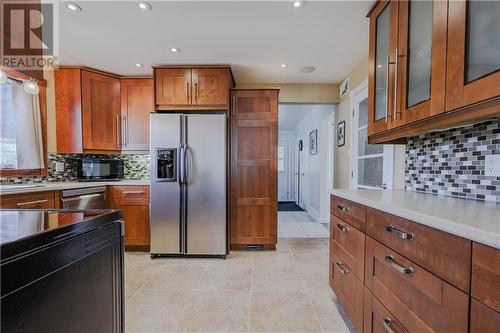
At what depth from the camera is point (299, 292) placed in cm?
205

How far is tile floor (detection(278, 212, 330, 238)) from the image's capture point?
12.4ft

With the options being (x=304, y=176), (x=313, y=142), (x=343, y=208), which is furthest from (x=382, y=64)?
(x=304, y=176)

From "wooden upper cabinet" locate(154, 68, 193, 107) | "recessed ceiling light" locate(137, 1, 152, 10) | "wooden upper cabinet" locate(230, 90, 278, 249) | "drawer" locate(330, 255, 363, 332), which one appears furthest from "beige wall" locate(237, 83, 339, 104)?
A: "drawer" locate(330, 255, 363, 332)

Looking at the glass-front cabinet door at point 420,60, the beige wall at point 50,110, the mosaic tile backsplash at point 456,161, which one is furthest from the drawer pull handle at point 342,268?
the beige wall at point 50,110

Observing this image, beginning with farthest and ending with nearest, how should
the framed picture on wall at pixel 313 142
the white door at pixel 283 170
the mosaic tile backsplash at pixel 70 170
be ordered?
1. the white door at pixel 283 170
2. the framed picture on wall at pixel 313 142
3. the mosaic tile backsplash at pixel 70 170

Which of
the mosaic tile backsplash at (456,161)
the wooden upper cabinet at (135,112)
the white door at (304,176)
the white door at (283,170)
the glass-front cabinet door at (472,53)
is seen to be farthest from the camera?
the white door at (283,170)

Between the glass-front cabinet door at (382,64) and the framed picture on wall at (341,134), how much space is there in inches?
64.4

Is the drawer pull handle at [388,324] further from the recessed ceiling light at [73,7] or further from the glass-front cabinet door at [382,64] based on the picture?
the recessed ceiling light at [73,7]

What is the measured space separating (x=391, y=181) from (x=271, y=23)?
5.98 ft

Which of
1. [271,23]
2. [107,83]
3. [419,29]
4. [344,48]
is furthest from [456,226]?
[107,83]

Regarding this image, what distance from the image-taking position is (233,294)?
203 cm

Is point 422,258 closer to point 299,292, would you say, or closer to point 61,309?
point 61,309

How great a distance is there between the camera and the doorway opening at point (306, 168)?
13.8 feet

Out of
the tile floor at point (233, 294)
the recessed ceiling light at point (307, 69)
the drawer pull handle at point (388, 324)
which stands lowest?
the tile floor at point (233, 294)
